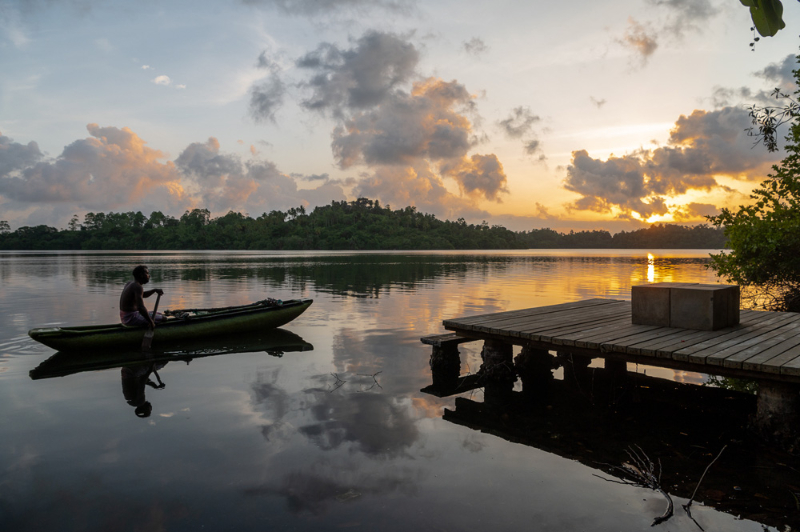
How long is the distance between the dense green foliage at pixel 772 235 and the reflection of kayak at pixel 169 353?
13.4 meters

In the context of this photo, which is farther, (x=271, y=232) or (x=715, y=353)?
(x=271, y=232)

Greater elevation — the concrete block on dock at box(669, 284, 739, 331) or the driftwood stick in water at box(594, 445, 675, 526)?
the concrete block on dock at box(669, 284, 739, 331)

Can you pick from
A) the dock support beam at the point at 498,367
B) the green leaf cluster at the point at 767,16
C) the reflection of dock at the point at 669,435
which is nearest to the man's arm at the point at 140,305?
the reflection of dock at the point at 669,435

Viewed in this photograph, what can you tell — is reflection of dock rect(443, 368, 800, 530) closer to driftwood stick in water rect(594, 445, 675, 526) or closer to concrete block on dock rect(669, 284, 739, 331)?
driftwood stick in water rect(594, 445, 675, 526)

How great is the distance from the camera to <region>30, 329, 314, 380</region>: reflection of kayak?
472 inches

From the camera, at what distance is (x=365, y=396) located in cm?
948

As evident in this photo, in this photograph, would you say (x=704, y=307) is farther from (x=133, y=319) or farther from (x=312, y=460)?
(x=133, y=319)

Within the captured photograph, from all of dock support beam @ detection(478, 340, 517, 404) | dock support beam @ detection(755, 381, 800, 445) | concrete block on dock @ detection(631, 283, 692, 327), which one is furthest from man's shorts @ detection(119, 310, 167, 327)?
dock support beam @ detection(755, 381, 800, 445)

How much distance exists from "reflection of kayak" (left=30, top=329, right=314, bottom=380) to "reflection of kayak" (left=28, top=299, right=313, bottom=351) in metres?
0.26

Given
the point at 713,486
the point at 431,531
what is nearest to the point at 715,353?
→ the point at 713,486

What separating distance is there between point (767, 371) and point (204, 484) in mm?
7217

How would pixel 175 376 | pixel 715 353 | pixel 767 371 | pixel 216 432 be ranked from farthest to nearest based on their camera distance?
pixel 175 376
pixel 216 432
pixel 715 353
pixel 767 371

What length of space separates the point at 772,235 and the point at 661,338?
30.0 ft

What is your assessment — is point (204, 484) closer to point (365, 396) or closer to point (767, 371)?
point (365, 396)
